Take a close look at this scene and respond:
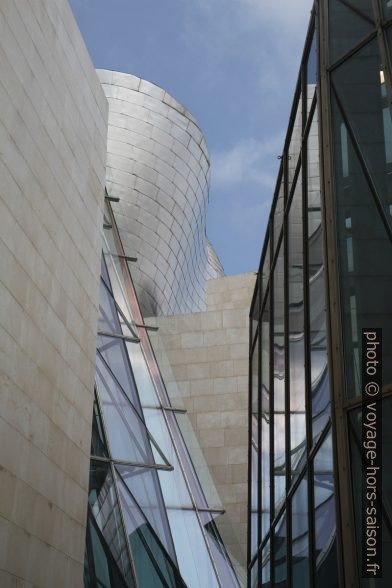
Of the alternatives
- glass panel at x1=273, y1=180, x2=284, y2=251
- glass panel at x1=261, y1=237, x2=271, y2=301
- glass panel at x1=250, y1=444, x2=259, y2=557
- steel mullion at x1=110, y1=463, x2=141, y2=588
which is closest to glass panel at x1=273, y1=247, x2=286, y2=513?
glass panel at x1=273, y1=180, x2=284, y2=251

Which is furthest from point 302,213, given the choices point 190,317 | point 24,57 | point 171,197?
point 171,197

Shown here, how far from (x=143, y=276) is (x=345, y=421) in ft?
90.7

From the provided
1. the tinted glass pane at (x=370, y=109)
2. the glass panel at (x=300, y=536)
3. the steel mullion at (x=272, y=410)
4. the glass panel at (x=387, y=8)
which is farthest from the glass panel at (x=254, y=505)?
the glass panel at (x=387, y=8)

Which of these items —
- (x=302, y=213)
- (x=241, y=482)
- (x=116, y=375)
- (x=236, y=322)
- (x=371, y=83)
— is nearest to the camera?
(x=371, y=83)

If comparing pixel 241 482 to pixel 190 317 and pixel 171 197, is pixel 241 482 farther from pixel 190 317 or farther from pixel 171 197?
pixel 171 197

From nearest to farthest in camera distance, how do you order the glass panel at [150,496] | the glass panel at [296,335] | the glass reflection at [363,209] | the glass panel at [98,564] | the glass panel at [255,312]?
1. the glass reflection at [363,209]
2. the glass panel at [296,335]
3. the glass panel at [98,564]
4. the glass panel at [255,312]
5. the glass panel at [150,496]

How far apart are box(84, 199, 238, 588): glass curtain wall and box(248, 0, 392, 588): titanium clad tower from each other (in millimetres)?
5224

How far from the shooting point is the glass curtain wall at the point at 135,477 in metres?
19.2

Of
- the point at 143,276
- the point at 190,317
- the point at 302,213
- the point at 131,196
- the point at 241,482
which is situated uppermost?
the point at 131,196

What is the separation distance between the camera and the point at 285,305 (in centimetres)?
1408

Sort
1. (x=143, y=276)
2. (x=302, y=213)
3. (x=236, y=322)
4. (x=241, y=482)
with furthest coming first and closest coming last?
(x=143, y=276)
(x=236, y=322)
(x=241, y=482)
(x=302, y=213)

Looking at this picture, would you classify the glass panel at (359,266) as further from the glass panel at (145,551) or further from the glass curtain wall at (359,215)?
the glass panel at (145,551)

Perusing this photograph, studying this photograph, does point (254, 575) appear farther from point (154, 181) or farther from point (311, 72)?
point (154, 181)

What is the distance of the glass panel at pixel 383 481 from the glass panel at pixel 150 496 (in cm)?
1222
